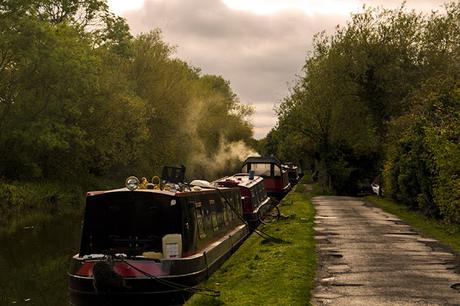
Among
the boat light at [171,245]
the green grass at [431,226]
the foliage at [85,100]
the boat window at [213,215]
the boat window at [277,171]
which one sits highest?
the foliage at [85,100]

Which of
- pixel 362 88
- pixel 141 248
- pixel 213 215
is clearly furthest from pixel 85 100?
pixel 141 248

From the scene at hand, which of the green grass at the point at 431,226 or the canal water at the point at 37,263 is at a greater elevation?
the green grass at the point at 431,226

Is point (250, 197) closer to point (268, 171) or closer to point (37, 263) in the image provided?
point (37, 263)

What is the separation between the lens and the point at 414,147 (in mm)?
23234

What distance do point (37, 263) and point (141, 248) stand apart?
Answer: 6749mm

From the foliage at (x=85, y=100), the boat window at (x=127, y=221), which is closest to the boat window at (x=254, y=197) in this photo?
the boat window at (x=127, y=221)

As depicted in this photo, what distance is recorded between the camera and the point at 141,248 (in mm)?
12547

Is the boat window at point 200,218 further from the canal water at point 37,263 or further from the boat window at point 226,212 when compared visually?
the canal water at point 37,263

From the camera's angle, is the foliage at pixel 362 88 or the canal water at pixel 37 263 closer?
the canal water at pixel 37 263

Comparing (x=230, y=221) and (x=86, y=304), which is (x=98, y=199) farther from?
(x=230, y=221)

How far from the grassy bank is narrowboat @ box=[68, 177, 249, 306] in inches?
29.6

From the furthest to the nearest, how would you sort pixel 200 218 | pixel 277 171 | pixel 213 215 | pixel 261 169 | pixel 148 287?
pixel 277 171 < pixel 261 169 < pixel 213 215 < pixel 200 218 < pixel 148 287

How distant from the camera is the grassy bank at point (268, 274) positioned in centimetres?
987

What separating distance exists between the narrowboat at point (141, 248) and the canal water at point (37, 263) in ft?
7.37
